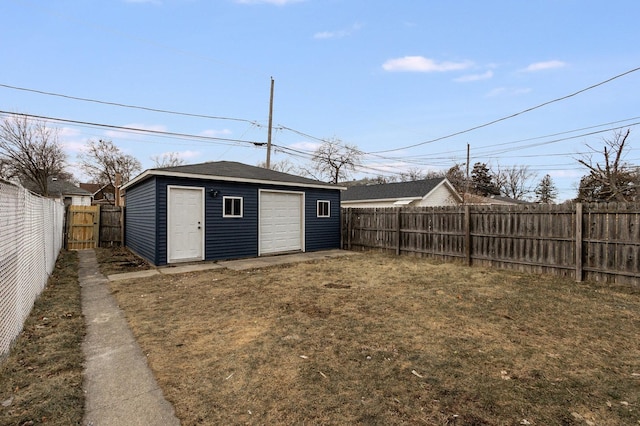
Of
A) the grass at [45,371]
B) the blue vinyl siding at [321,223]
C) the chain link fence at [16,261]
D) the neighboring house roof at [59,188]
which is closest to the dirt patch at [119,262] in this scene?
the chain link fence at [16,261]

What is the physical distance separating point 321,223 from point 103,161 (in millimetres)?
26484

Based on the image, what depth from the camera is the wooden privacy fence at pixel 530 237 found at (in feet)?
20.5

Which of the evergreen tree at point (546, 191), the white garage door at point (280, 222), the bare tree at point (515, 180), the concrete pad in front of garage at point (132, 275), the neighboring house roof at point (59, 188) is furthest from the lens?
the bare tree at point (515, 180)

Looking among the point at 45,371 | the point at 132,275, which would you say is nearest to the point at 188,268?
the point at 132,275

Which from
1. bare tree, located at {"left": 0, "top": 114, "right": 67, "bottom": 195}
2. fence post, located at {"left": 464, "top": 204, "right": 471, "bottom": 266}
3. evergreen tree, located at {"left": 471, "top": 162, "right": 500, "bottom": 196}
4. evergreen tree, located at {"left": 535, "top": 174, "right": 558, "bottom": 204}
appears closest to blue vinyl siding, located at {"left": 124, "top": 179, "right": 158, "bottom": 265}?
fence post, located at {"left": 464, "top": 204, "right": 471, "bottom": 266}

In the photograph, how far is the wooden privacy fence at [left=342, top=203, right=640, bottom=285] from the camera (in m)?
6.24

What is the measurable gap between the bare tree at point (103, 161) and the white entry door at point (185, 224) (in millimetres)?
23734

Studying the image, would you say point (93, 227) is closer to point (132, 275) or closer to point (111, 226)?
point (111, 226)

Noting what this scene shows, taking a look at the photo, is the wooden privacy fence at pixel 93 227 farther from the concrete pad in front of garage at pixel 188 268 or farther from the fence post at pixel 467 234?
the fence post at pixel 467 234

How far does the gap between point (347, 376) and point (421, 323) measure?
1744 mm

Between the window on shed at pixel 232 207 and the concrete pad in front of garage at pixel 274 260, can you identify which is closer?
the concrete pad in front of garage at pixel 274 260

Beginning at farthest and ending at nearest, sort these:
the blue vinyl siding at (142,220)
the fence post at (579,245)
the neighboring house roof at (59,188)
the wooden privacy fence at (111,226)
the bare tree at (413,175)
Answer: the bare tree at (413,175) → the neighboring house roof at (59,188) → the wooden privacy fence at (111,226) → the blue vinyl siding at (142,220) → the fence post at (579,245)

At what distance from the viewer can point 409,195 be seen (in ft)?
61.6

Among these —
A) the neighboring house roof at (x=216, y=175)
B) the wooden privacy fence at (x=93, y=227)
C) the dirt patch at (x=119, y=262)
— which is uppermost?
the neighboring house roof at (x=216, y=175)
